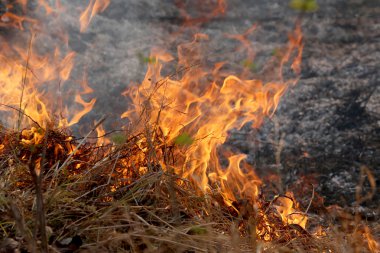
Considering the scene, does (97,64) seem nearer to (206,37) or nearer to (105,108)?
(105,108)

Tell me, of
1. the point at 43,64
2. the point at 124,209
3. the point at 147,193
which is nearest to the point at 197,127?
the point at 147,193

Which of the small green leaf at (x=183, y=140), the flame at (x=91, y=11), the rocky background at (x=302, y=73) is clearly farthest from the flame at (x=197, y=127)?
the flame at (x=91, y=11)

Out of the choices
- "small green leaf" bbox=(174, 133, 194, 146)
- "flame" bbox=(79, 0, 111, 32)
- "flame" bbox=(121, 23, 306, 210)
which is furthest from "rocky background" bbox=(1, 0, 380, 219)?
"small green leaf" bbox=(174, 133, 194, 146)

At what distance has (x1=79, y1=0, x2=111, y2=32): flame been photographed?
590 cm

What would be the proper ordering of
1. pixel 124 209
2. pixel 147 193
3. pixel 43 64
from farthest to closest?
pixel 43 64 < pixel 147 193 < pixel 124 209

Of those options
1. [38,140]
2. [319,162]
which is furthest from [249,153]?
[38,140]

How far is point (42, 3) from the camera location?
5855 millimetres

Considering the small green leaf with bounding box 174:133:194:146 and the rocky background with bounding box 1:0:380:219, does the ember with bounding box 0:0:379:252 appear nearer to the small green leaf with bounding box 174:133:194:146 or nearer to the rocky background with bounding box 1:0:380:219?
the small green leaf with bounding box 174:133:194:146

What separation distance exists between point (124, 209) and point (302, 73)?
3841mm

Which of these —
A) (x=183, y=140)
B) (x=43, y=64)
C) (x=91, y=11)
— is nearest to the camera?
(x=183, y=140)

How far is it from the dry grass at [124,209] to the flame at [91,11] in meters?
3.39

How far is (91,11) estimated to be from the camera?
618 centimetres

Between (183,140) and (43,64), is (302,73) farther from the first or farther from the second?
(183,140)

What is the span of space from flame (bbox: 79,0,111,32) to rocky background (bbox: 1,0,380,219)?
0.26 feet
